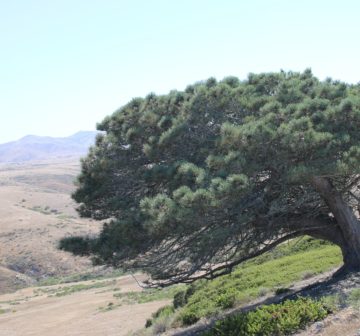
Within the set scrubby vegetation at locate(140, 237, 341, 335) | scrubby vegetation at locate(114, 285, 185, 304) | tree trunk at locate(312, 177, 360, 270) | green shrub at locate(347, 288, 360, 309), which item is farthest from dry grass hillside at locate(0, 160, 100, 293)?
green shrub at locate(347, 288, 360, 309)

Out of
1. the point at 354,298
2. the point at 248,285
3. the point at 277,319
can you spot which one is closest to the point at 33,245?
the point at 248,285

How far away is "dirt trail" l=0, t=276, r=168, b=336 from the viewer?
88.1 ft

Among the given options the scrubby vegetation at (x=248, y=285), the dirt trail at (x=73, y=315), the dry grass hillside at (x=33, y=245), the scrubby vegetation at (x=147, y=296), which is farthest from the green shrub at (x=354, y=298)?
the dry grass hillside at (x=33, y=245)

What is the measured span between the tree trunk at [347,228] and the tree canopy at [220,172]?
1.1 inches

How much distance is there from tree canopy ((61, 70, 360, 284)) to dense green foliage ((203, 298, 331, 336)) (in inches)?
62.8

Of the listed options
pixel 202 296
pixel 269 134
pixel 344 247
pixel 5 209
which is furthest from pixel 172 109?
pixel 5 209

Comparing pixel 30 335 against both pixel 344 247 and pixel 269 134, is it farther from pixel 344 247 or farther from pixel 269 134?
pixel 269 134

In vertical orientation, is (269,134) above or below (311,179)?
above

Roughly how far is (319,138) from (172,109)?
3953mm

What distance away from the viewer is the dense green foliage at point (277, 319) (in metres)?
9.81

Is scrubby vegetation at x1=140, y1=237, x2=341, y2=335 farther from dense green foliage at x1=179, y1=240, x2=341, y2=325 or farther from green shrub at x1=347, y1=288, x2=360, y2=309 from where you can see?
green shrub at x1=347, y1=288, x2=360, y2=309

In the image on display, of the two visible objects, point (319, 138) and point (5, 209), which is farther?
point (5, 209)

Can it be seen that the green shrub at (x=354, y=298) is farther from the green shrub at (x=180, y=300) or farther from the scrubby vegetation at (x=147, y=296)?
the scrubby vegetation at (x=147, y=296)

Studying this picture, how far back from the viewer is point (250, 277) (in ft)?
63.1
